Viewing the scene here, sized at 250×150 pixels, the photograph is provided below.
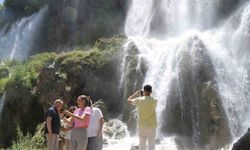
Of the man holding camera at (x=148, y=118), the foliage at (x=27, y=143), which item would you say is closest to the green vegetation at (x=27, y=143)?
the foliage at (x=27, y=143)

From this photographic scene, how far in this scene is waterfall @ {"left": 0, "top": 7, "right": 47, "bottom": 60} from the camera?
4197cm

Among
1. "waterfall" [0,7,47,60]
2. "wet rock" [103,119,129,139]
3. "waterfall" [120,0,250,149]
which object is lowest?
"wet rock" [103,119,129,139]

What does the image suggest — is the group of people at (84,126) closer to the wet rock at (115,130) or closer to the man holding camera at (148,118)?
the man holding camera at (148,118)

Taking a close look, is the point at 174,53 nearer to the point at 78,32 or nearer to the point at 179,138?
the point at 179,138

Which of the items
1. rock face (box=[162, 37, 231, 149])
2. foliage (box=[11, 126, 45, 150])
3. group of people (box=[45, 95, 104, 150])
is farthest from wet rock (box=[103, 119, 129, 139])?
group of people (box=[45, 95, 104, 150])

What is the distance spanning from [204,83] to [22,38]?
2391 cm

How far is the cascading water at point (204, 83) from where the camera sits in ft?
69.9

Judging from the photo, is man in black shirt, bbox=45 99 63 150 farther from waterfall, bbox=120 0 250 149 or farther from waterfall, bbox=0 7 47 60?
waterfall, bbox=0 7 47 60

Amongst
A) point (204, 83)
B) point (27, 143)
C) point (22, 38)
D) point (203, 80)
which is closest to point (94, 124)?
point (27, 143)

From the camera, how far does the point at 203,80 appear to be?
22703mm

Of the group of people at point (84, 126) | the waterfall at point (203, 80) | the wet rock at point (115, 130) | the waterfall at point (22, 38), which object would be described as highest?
the waterfall at point (22, 38)

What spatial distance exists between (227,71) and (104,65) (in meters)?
7.35

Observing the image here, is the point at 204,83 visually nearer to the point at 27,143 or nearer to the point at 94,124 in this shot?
the point at 27,143

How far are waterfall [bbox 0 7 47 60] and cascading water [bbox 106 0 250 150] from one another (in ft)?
52.3
